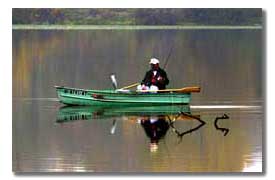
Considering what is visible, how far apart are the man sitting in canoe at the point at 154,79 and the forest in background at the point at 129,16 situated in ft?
1.01

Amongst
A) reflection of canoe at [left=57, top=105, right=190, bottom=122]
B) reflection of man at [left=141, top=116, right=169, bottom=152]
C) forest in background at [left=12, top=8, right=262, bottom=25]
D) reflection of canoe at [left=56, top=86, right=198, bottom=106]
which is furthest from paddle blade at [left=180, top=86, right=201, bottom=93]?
forest in background at [left=12, top=8, right=262, bottom=25]

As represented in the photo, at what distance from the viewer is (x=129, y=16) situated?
24672 mm

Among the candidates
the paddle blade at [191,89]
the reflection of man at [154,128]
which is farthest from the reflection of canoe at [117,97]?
the reflection of man at [154,128]

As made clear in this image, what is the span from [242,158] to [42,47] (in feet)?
5.40

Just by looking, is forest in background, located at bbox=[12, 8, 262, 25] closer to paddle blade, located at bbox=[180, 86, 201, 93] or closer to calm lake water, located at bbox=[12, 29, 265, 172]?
calm lake water, located at bbox=[12, 29, 265, 172]

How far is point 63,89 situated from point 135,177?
2.69ft

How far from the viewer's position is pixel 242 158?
80.7 feet

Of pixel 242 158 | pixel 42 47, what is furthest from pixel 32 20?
pixel 242 158

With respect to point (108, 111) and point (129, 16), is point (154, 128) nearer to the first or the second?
point (108, 111)

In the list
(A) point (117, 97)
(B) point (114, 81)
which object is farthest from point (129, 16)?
(A) point (117, 97)

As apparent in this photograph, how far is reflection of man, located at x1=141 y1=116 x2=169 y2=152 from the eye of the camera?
2466cm

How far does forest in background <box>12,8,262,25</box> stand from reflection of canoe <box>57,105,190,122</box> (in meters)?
0.64

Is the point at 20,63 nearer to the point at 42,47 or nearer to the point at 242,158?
the point at 42,47

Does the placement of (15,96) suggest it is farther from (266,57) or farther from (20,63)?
(266,57)
